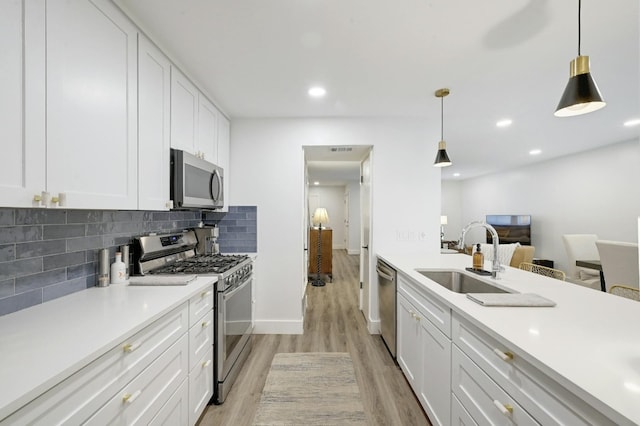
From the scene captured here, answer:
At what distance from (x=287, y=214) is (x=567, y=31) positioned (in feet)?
8.45

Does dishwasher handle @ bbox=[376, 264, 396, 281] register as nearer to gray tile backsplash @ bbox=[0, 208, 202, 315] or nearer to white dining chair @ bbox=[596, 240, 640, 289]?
gray tile backsplash @ bbox=[0, 208, 202, 315]

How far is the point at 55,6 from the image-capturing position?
100cm

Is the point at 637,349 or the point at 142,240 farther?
the point at 142,240

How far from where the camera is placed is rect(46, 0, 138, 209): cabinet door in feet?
3.29

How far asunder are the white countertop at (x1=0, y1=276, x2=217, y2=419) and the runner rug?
3.43 feet

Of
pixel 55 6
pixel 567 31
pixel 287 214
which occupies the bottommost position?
pixel 287 214

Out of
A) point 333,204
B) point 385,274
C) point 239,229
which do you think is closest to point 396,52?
point 385,274

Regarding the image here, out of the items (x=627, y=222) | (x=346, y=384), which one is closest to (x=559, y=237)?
(x=627, y=222)

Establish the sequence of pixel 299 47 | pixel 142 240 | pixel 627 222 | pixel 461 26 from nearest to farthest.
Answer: pixel 461 26 < pixel 299 47 < pixel 142 240 < pixel 627 222

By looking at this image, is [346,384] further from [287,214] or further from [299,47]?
[299,47]

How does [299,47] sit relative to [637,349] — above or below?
above

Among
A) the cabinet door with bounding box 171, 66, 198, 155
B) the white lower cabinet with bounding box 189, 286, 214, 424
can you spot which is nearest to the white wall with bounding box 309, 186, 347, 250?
the cabinet door with bounding box 171, 66, 198, 155

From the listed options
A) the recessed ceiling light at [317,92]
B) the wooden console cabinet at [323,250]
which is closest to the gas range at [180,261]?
the recessed ceiling light at [317,92]

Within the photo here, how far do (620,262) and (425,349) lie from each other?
270 cm
